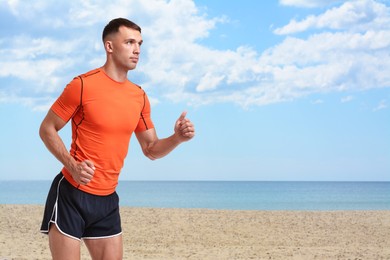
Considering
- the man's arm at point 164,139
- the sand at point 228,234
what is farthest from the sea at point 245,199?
the man's arm at point 164,139

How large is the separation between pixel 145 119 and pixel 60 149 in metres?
0.63

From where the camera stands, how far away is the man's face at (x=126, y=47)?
345 cm

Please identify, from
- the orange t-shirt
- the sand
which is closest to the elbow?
the orange t-shirt

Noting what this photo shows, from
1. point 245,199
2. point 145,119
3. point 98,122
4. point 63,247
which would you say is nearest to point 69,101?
point 98,122

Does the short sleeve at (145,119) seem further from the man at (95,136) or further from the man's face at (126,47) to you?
the man's face at (126,47)

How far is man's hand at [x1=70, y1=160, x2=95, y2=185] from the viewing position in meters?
3.19

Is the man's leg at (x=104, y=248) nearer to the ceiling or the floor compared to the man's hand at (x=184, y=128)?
nearer to the floor

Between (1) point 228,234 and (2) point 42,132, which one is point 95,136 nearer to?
(2) point 42,132

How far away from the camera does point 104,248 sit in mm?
3604

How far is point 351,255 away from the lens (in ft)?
32.5

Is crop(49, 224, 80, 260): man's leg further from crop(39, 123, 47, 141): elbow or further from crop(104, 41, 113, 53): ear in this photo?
crop(104, 41, 113, 53): ear

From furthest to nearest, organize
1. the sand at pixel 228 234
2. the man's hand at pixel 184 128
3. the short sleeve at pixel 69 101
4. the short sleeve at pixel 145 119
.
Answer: the sand at pixel 228 234 < the short sleeve at pixel 145 119 < the man's hand at pixel 184 128 < the short sleeve at pixel 69 101

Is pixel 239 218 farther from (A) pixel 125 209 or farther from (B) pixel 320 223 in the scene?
(A) pixel 125 209

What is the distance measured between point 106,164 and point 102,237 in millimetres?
441
